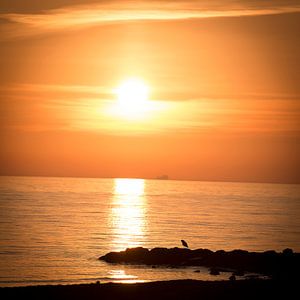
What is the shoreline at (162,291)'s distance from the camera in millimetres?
25875

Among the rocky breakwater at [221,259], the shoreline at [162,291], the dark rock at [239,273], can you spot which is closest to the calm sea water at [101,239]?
the dark rock at [239,273]

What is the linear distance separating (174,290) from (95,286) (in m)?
3.90

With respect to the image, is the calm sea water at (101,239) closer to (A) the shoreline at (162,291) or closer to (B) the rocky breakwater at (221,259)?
(B) the rocky breakwater at (221,259)

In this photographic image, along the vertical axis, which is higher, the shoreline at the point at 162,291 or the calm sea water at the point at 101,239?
the calm sea water at the point at 101,239

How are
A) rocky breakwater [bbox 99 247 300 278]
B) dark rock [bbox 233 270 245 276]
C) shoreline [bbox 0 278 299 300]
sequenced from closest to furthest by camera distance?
shoreline [bbox 0 278 299 300] < dark rock [bbox 233 270 245 276] < rocky breakwater [bbox 99 247 300 278]

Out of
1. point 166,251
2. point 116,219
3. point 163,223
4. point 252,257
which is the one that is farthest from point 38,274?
point 116,219

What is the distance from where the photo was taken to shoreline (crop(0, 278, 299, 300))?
25875 mm

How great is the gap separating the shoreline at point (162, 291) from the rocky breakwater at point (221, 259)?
52.8 feet

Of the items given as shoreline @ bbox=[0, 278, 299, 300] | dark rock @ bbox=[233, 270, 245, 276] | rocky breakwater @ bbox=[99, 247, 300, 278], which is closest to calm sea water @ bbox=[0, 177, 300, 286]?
dark rock @ bbox=[233, 270, 245, 276]

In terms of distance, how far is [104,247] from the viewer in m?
66.5

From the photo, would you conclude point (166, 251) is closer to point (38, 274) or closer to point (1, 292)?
point (38, 274)

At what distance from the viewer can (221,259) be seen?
50656mm

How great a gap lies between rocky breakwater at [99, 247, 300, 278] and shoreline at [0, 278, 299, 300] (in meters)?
16.1

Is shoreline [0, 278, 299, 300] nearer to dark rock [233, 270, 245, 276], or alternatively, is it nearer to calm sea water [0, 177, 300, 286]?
dark rock [233, 270, 245, 276]
